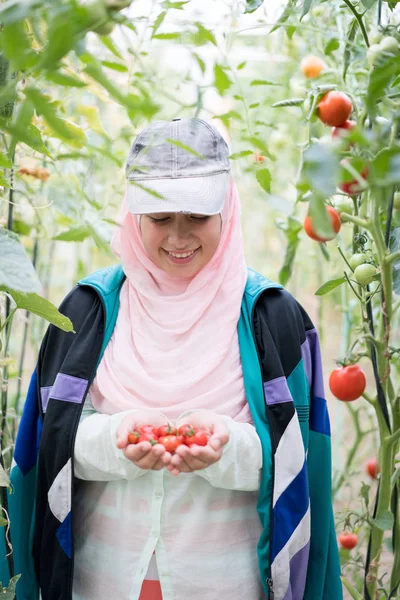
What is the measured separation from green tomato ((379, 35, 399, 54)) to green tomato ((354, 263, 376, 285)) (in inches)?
12.5

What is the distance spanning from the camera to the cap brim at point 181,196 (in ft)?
3.76

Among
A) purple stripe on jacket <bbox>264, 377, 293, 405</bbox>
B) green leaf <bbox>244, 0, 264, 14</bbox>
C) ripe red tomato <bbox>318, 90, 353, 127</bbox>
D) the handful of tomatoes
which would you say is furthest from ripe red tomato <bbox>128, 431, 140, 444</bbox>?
green leaf <bbox>244, 0, 264, 14</bbox>

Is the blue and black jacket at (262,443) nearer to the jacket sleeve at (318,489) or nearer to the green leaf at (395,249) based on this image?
the jacket sleeve at (318,489)

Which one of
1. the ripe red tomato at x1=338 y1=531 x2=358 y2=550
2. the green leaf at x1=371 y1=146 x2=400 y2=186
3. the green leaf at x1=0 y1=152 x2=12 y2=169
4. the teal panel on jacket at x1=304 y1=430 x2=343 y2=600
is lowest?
the ripe red tomato at x1=338 y1=531 x2=358 y2=550

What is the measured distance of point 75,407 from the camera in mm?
1193

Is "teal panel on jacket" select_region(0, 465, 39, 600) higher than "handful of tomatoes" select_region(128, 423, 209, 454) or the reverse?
the reverse

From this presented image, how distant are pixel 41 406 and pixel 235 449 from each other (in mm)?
406

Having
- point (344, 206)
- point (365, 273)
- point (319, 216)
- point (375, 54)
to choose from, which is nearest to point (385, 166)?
point (319, 216)

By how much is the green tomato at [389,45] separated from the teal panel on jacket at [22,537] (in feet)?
3.31

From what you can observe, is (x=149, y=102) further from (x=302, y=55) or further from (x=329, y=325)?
(x=329, y=325)

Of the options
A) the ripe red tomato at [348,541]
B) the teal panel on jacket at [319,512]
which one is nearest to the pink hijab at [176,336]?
the teal panel on jacket at [319,512]

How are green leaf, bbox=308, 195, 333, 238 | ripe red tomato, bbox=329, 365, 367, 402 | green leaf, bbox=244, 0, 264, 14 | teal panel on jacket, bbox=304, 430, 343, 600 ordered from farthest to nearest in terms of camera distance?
1. teal panel on jacket, bbox=304, 430, 343, 600
2. ripe red tomato, bbox=329, 365, 367, 402
3. green leaf, bbox=244, 0, 264, 14
4. green leaf, bbox=308, 195, 333, 238

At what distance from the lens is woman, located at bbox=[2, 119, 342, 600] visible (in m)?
1.16

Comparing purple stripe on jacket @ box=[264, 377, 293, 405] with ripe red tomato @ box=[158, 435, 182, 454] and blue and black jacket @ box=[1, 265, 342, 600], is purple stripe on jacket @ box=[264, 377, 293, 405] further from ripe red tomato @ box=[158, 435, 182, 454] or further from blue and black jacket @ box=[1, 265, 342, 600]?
ripe red tomato @ box=[158, 435, 182, 454]
